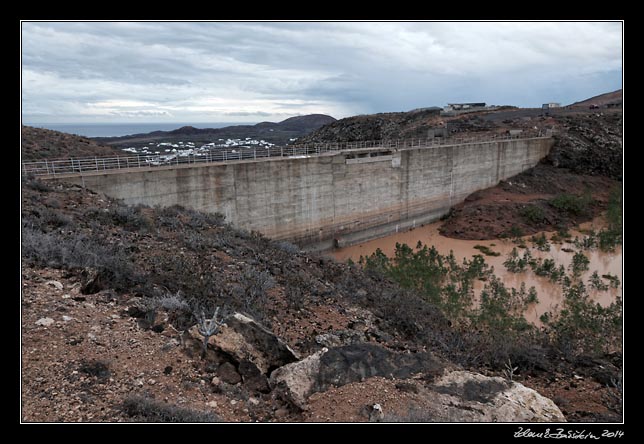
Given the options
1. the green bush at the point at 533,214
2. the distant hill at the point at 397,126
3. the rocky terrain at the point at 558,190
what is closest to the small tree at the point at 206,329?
the rocky terrain at the point at 558,190

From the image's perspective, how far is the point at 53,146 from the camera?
21.0m

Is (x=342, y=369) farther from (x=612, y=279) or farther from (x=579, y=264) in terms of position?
(x=579, y=264)

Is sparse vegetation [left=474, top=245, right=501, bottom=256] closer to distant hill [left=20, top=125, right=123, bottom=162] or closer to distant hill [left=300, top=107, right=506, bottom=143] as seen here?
distant hill [left=20, top=125, right=123, bottom=162]

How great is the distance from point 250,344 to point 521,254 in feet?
64.2

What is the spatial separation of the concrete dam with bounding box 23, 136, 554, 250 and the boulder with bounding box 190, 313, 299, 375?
11.2 meters

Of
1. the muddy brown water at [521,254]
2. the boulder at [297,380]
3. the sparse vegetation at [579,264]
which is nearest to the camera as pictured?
the boulder at [297,380]

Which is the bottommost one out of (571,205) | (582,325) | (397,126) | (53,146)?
(582,325)

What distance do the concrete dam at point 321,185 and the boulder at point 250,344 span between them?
11234 mm

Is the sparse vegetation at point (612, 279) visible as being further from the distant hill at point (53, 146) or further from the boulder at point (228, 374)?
the distant hill at point (53, 146)

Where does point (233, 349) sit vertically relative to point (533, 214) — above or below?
below

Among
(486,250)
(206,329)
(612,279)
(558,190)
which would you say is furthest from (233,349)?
(558,190)

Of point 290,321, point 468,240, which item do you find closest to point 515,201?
point 468,240

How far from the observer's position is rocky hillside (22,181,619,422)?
15.6 ft

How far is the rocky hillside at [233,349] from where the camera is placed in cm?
476
